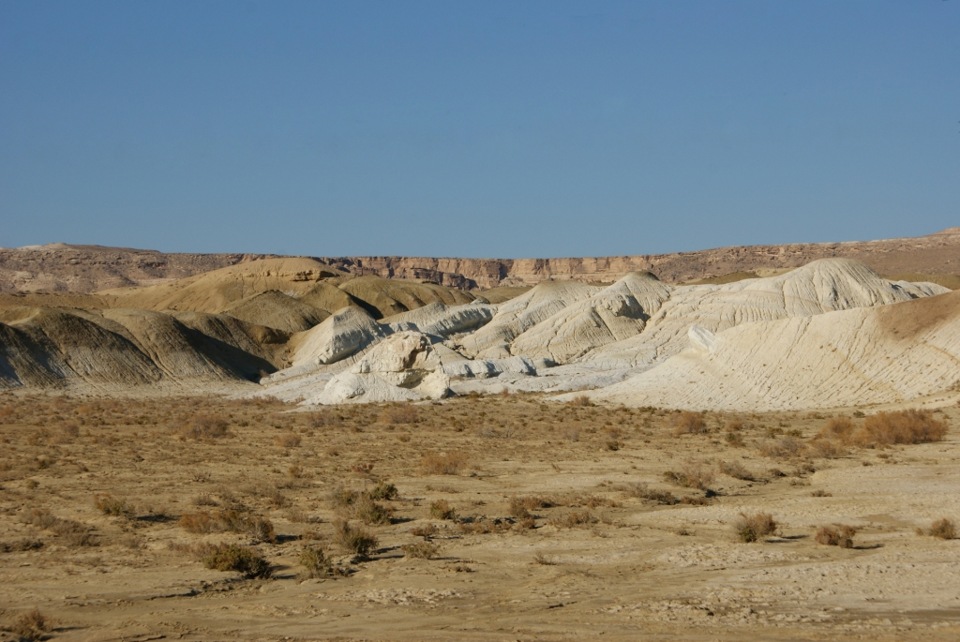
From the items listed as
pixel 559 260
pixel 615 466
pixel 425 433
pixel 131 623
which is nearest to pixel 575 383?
pixel 425 433

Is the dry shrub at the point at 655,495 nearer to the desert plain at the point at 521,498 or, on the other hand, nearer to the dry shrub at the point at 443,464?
the desert plain at the point at 521,498

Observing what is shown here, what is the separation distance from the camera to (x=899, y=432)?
23.3 m

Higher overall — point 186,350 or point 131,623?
point 186,350

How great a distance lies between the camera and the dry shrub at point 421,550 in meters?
12.4

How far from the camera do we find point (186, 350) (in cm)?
6291

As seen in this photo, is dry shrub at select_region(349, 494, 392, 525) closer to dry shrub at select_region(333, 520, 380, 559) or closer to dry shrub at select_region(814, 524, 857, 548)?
dry shrub at select_region(333, 520, 380, 559)

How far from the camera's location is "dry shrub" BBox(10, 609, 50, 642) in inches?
360

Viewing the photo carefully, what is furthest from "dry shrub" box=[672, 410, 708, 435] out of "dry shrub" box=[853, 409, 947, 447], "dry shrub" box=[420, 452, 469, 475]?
"dry shrub" box=[420, 452, 469, 475]

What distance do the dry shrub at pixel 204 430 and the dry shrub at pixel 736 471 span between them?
46.0 ft

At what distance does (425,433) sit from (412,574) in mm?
17611

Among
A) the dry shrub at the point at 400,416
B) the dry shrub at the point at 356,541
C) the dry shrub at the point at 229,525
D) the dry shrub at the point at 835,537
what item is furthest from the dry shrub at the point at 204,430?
the dry shrub at the point at 835,537

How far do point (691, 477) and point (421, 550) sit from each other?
714 cm

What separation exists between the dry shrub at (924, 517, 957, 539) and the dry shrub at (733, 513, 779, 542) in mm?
1778

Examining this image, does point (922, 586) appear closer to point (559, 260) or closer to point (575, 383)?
point (575, 383)
